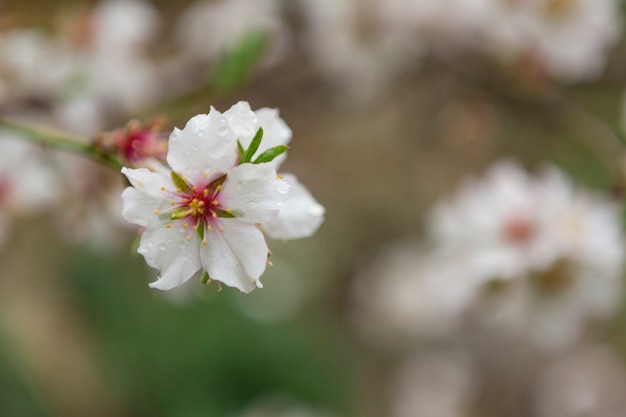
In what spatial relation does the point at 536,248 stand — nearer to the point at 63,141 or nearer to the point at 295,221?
the point at 295,221

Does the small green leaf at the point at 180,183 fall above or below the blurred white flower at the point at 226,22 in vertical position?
below

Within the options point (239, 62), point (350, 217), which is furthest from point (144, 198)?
point (350, 217)

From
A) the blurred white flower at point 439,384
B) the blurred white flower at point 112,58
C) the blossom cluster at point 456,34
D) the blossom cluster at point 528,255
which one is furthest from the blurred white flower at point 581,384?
the blurred white flower at point 112,58

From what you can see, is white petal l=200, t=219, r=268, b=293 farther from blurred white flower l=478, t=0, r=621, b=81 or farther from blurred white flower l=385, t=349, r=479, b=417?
blurred white flower l=385, t=349, r=479, b=417

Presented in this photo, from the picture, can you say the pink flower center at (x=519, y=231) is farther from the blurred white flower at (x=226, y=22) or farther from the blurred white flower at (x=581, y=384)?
the blurred white flower at (x=581, y=384)

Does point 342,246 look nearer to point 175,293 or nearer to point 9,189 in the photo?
point 175,293

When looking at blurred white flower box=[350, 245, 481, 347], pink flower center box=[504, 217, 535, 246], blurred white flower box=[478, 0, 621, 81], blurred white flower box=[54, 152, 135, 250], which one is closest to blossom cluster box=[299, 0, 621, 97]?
blurred white flower box=[478, 0, 621, 81]
